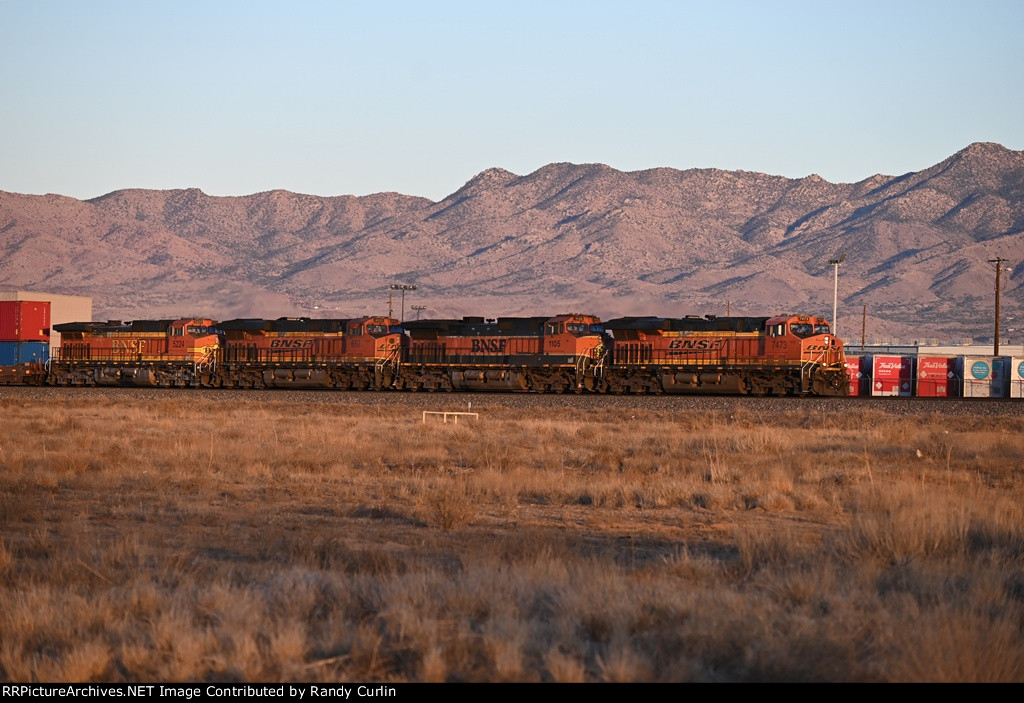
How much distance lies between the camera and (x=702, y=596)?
873 centimetres

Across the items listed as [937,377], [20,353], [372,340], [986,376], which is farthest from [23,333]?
[986,376]

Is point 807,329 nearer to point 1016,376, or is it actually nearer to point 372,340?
point 372,340

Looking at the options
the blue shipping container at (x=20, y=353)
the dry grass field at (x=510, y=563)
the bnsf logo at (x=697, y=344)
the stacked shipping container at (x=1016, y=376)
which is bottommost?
the dry grass field at (x=510, y=563)

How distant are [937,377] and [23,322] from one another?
157 feet

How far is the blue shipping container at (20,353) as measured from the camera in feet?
187

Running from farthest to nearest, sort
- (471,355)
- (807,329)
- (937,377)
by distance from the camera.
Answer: (937,377) → (471,355) → (807,329)

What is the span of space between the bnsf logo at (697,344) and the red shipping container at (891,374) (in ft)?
63.7

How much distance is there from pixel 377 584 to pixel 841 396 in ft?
122

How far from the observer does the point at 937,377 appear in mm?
59562

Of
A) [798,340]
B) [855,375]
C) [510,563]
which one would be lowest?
[510,563]

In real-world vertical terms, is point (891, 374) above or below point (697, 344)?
below

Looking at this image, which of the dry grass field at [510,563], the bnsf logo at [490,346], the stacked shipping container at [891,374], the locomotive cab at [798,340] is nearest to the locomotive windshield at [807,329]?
the locomotive cab at [798,340]

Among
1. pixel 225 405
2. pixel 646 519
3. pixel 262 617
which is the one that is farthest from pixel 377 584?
pixel 225 405

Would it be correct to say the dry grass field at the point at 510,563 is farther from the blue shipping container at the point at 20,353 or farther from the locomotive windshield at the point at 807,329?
the blue shipping container at the point at 20,353
